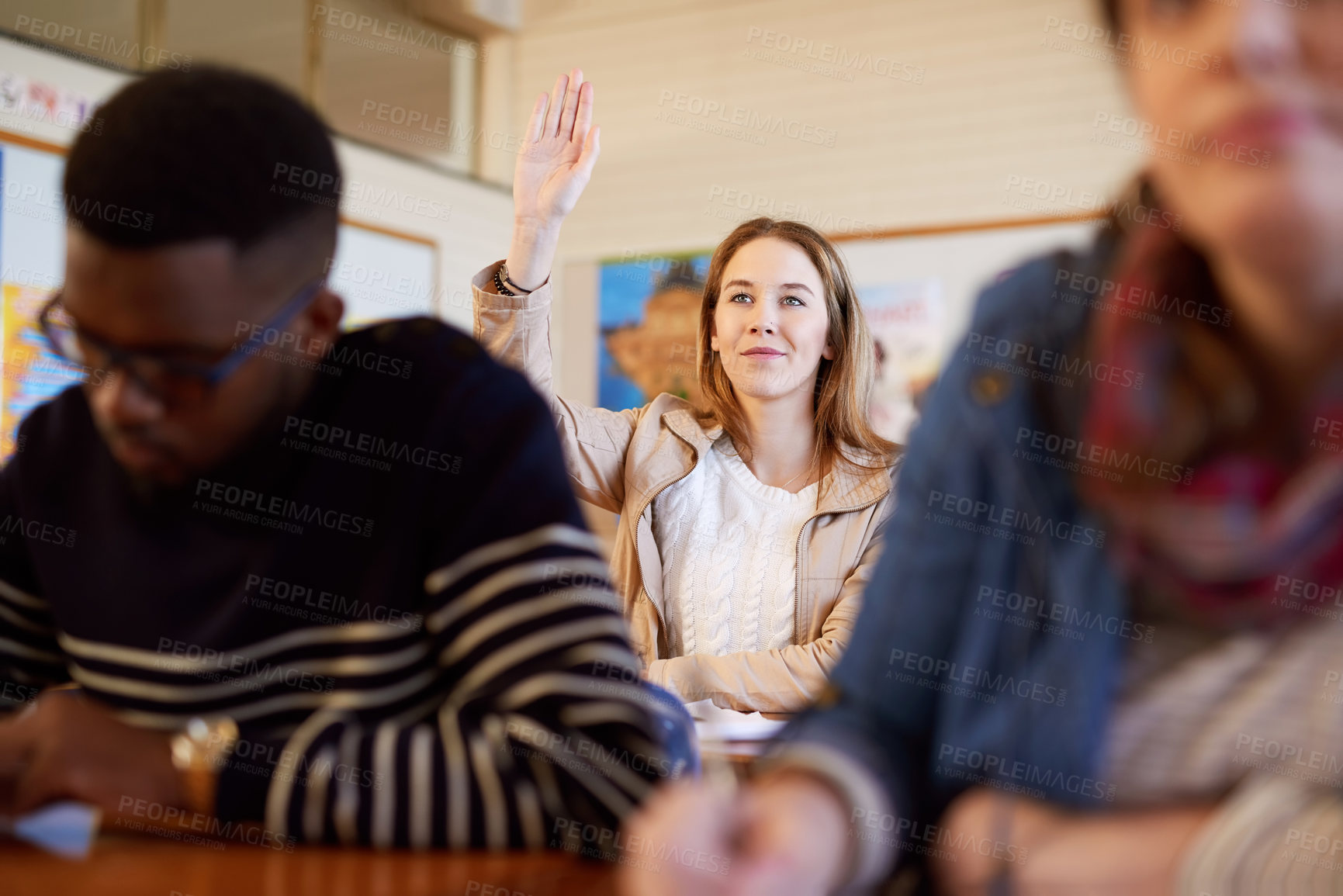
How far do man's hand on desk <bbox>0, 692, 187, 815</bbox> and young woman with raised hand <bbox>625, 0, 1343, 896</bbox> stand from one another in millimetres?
411

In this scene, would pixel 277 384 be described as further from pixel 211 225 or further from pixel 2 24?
pixel 2 24

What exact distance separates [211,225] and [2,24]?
3.18 m

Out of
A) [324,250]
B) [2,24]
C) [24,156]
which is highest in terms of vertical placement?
[2,24]

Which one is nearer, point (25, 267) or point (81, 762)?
point (81, 762)

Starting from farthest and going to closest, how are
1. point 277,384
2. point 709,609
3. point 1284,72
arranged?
point 709,609 < point 277,384 < point 1284,72

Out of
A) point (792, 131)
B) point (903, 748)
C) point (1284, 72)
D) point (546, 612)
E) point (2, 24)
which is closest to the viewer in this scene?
point (1284, 72)

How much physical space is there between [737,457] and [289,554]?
1.70 metres

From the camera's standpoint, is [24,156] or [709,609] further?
[24,156]

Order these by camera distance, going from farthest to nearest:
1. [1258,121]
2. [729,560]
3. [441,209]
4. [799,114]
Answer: [441,209] → [799,114] → [729,560] → [1258,121]

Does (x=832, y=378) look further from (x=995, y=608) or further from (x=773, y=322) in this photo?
(x=995, y=608)

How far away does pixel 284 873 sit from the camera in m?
0.80

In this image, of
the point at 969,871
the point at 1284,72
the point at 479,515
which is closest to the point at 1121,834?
the point at 969,871

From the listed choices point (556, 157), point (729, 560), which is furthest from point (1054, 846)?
point (556, 157)

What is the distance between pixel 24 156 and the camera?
138 inches
